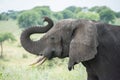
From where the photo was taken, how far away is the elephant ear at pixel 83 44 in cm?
412

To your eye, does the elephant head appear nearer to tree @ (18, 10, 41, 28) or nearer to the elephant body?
the elephant body

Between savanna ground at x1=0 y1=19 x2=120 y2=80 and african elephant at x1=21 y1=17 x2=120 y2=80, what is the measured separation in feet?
2.39

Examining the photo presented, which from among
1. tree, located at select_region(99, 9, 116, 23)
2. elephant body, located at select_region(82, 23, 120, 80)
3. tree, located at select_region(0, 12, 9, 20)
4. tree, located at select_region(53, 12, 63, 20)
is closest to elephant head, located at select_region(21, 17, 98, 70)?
elephant body, located at select_region(82, 23, 120, 80)

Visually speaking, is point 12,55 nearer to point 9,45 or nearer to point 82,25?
point 9,45

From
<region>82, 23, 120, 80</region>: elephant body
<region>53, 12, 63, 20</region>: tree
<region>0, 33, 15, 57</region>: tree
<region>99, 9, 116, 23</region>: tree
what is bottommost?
<region>53, 12, 63, 20</region>: tree

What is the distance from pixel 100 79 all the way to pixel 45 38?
72cm

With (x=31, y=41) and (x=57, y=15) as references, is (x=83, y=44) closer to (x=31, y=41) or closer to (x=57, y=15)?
(x=31, y=41)

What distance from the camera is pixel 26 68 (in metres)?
9.09

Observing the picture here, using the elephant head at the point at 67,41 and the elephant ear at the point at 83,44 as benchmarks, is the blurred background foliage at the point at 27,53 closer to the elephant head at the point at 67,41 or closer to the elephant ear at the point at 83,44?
the elephant head at the point at 67,41

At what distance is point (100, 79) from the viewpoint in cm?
436

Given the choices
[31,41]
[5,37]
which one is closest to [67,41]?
[31,41]

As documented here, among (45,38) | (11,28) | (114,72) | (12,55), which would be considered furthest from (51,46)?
(11,28)

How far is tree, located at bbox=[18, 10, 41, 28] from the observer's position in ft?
60.6

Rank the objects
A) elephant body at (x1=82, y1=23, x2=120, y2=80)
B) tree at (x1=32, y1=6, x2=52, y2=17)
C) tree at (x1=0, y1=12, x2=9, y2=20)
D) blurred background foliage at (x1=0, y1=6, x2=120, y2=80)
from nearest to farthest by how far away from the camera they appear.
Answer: elephant body at (x1=82, y1=23, x2=120, y2=80) < blurred background foliage at (x1=0, y1=6, x2=120, y2=80) < tree at (x1=0, y1=12, x2=9, y2=20) < tree at (x1=32, y1=6, x2=52, y2=17)
